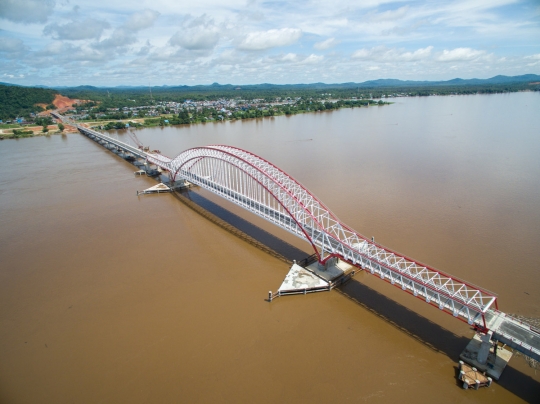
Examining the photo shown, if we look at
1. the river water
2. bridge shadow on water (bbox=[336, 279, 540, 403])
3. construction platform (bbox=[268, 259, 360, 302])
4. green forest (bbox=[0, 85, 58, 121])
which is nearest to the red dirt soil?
green forest (bbox=[0, 85, 58, 121])

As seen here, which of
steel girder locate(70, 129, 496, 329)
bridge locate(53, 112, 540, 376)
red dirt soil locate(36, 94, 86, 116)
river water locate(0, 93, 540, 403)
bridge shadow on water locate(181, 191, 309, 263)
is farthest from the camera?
red dirt soil locate(36, 94, 86, 116)

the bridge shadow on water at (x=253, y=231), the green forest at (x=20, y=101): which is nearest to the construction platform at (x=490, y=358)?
the bridge shadow on water at (x=253, y=231)

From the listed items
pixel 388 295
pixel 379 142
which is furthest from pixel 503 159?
pixel 388 295

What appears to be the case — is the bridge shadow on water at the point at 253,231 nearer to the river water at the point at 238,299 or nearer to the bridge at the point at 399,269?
the river water at the point at 238,299

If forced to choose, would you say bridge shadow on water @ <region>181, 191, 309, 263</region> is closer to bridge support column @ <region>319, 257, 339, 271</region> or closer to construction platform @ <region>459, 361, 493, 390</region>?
bridge support column @ <region>319, 257, 339, 271</region>

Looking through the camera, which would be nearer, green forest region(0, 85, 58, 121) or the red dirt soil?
green forest region(0, 85, 58, 121)

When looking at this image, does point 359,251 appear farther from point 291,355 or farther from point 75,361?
point 75,361

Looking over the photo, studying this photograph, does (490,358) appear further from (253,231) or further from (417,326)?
(253,231)

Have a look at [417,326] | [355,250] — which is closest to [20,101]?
[355,250]
